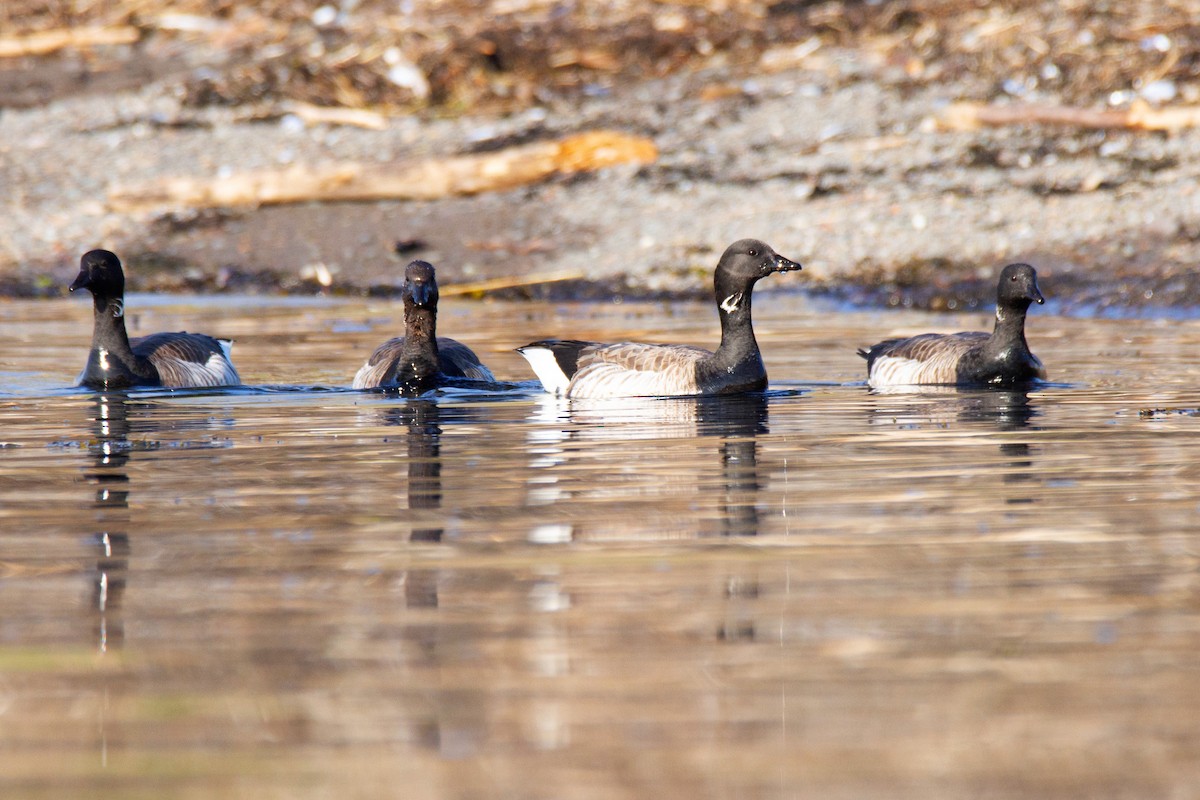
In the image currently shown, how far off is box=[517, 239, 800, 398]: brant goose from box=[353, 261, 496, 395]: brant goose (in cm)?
78

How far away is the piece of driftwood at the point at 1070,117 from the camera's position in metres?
23.3

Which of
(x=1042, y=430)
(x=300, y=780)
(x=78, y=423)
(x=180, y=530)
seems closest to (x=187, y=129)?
(x=78, y=423)

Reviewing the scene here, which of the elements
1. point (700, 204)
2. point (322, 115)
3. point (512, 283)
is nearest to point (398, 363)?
point (512, 283)

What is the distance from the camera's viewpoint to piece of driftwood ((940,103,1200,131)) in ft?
76.3

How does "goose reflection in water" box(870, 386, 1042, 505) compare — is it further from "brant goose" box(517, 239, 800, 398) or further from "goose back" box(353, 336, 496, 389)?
"goose back" box(353, 336, 496, 389)

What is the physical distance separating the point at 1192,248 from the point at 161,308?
12.2 meters

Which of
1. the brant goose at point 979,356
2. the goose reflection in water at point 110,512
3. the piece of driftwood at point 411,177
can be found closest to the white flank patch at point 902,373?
the brant goose at point 979,356

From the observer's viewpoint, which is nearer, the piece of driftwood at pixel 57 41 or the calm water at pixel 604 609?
the calm water at pixel 604 609

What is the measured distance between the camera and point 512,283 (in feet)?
73.5

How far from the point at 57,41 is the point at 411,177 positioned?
11801 millimetres

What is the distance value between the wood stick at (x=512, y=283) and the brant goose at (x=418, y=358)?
27.5 ft

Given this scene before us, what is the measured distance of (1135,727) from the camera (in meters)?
4.46

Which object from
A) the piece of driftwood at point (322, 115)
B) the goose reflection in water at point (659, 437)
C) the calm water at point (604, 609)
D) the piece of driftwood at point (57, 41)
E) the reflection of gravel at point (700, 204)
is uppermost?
the piece of driftwood at point (57, 41)

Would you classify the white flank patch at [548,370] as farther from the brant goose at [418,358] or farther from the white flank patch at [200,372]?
the white flank patch at [200,372]
